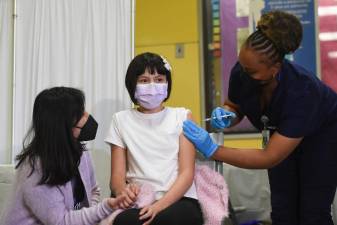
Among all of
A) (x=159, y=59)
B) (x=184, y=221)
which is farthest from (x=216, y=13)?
(x=184, y=221)

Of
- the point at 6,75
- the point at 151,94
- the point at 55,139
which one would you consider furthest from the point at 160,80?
the point at 6,75

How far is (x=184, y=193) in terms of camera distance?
5.13 feet

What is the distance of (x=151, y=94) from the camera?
1.66 m

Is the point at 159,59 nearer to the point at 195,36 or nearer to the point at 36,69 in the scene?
the point at 195,36

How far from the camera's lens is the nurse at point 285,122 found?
1.50 meters

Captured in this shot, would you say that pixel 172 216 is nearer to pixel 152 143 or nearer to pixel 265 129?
pixel 152 143

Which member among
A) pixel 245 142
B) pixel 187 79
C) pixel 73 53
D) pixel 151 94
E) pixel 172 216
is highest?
pixel 73 53

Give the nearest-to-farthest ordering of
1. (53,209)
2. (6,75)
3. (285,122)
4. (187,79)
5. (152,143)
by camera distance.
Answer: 1. (53,209)
2. (285,122)
3. (152,143)
4. (187,79)
5. (6,75)

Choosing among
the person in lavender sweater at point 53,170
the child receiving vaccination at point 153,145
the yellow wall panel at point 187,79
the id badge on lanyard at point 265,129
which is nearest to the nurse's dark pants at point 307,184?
the id badge on lanyard at point 265,129

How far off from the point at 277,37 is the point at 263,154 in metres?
0.45

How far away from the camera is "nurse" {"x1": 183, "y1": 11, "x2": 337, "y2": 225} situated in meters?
1.50

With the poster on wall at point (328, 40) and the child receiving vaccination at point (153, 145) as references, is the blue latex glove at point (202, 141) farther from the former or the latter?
the poster on wall at point (328, 40)

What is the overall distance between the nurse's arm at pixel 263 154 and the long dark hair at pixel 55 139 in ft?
1.83

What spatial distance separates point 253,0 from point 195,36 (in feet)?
1.45
